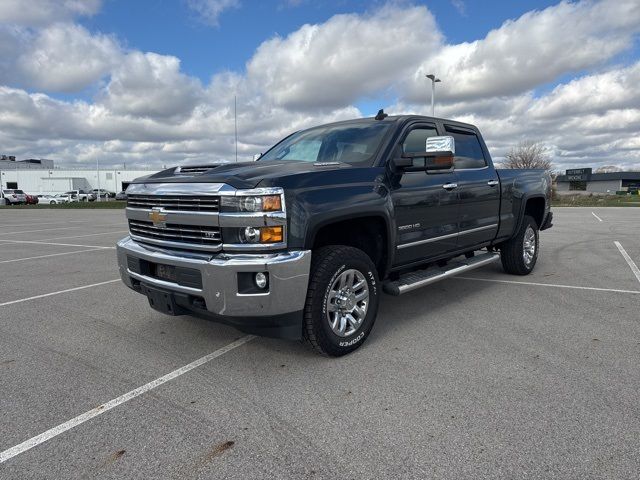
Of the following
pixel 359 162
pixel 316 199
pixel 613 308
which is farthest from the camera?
pixel 613 308

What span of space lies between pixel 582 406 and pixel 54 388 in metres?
3.46

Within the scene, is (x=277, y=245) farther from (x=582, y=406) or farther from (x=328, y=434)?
(x=582, y=406)

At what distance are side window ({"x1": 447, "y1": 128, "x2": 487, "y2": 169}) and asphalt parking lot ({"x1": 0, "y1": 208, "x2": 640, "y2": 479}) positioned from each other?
1618mm

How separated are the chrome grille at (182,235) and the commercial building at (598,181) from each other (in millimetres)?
107291

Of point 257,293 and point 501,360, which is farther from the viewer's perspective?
point 501,360

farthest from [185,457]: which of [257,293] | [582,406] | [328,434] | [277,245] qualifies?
[582,406]

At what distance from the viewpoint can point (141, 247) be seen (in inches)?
157

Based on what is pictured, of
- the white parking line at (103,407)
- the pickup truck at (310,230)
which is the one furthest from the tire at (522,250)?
the white parking line at (103,407)

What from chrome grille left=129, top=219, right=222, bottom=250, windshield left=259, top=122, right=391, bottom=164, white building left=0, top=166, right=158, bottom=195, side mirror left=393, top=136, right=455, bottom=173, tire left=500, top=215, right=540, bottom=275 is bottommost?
tire left=500, top=215, right=540, bottom=275

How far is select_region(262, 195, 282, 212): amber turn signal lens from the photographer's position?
3201 millimetres

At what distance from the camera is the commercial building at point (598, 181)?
98500 mm

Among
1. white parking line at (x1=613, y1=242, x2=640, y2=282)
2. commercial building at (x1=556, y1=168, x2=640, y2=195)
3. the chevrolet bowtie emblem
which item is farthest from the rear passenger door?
commercial building at (x1=556, y1=168, x2=640, y2=195)

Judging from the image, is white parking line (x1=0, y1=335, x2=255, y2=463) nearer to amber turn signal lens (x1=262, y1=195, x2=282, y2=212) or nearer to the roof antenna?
amber turn signal lens (x1=262, y1=195, x2=282, y2=212)

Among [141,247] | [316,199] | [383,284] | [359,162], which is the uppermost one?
[359,162]
